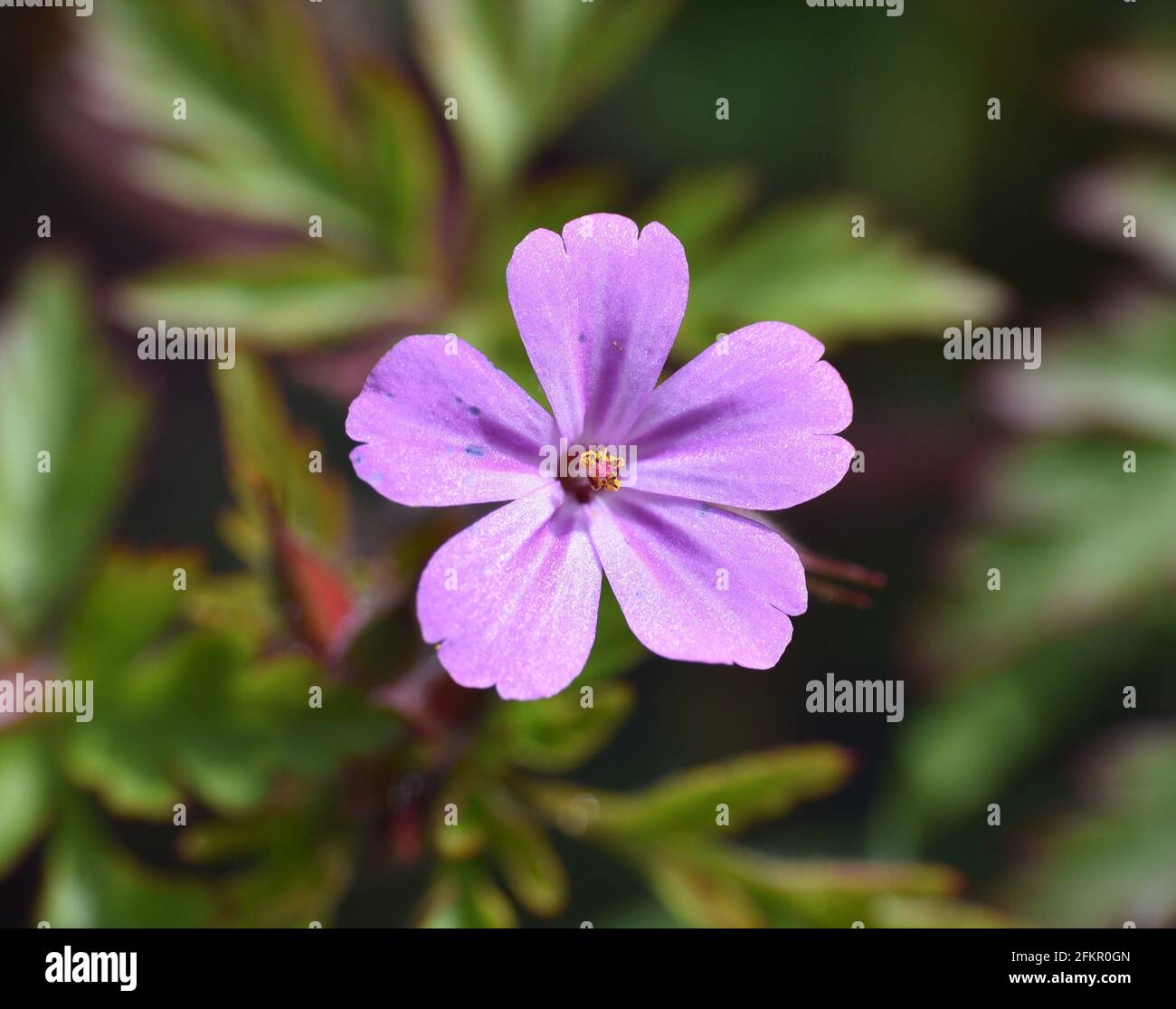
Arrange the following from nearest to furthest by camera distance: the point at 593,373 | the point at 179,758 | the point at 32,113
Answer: the point at 593,373 → the point at 179,758 → the point at 32,113

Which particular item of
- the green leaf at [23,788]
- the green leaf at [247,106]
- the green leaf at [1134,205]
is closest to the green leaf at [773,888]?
the green leaf at [23,788]

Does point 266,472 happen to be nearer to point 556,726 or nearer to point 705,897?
point 556,726

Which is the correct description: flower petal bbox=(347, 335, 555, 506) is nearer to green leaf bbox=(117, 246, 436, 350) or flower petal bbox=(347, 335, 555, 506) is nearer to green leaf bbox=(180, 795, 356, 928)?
green leaf bbox=(180, 795, 356, 928)

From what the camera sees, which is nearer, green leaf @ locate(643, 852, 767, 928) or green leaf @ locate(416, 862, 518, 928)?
green leaf @ locate(416, 862, 518, 928)

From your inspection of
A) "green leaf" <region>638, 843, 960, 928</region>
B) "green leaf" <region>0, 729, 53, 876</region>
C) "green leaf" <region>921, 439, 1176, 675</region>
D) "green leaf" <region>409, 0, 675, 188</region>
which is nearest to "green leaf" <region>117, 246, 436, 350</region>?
"green leaf" <region>409, 0, 675, 188</region>

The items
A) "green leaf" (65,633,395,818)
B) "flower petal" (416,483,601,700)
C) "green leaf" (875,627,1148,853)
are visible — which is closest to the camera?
"flower petal" (416,483,601,700)

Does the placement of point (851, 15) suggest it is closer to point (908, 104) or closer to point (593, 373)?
point (908, 104)

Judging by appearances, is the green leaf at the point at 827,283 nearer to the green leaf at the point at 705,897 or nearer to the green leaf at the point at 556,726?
the green leaf at the point at 556,726
